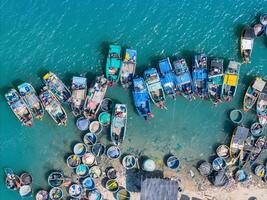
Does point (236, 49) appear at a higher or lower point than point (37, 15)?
lower

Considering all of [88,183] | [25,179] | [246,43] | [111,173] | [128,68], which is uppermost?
[246,43]

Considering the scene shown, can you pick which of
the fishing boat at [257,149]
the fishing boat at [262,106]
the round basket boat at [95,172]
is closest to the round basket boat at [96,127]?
the round basket boat at [95,172]

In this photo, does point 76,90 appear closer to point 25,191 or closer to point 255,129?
point 25,191

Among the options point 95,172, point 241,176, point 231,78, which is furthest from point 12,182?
point 231,78

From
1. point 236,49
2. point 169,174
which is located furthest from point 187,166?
point 236,49

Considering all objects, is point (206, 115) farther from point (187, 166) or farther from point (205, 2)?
point (205, 2)

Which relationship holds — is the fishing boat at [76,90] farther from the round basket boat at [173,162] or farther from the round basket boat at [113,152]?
the round basket boat at [173,162]
